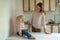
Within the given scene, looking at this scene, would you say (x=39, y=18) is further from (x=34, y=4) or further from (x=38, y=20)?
(x=34, y=4)

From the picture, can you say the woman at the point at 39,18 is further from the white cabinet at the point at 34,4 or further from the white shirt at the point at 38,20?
the white cabinet at the point at 34,4

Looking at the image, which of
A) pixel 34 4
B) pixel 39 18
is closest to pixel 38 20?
pixel 39 18

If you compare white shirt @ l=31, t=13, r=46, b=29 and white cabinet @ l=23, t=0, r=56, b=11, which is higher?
white cabinet @ l=23, t=0, r=56, b=11

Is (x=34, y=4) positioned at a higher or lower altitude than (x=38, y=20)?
higher

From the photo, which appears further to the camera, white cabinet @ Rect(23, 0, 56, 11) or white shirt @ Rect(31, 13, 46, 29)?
white cabinet @ Rect(23, 0, 56, 11)

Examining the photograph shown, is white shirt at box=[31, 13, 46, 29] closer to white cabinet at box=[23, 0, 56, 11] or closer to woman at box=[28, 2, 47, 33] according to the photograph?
woman at box=[28, 2, 47, 33]

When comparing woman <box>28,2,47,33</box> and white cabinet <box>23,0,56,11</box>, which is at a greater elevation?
white cabinet <box>23,0,56,11</box>

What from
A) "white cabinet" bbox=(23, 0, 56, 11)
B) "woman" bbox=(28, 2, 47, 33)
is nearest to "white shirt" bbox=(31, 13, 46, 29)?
"woman" bbox=(28, 2, 47, 33)

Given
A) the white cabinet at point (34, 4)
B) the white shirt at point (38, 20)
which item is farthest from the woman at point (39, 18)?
the white cabinet at point (34, 4)

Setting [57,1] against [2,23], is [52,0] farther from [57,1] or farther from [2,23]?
[2,23]

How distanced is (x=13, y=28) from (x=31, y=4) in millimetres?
1553

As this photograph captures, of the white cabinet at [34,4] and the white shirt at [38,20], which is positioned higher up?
the white cabinet at [34,4]

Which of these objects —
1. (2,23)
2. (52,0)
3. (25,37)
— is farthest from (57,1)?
(2,23)

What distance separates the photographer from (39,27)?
10.1 feet
